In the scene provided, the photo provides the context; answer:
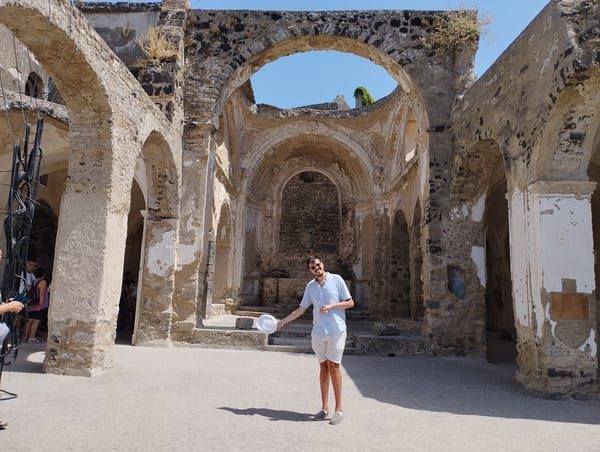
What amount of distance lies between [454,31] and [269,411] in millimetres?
7788

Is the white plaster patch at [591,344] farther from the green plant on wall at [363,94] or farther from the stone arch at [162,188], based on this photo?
the green plant on wall at [363,94]

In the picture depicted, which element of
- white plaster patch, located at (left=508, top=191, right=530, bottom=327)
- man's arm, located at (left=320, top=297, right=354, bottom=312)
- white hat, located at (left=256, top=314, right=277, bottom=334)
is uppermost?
white plaster patch, located at (left=508, top=191, right=530, bottom=327)

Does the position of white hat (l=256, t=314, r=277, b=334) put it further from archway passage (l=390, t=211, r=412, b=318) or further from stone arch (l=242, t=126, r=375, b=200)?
stone arch (l=242, t=126, r=375, b=200)

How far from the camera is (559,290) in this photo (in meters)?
5.30

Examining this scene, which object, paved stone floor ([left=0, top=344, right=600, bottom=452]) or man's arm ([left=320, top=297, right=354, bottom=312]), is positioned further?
man's arm ([left=320, top=297, right=354, bottom=312])

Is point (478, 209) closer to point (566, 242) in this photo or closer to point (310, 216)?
point (566, 242)

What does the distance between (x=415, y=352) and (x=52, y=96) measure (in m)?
9.34

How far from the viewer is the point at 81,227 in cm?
576

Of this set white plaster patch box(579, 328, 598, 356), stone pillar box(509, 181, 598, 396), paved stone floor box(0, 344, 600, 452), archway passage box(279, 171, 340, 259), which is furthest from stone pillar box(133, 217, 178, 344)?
archway passage box(279, 171, 340, 259)

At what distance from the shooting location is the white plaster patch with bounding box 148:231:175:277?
8.59m

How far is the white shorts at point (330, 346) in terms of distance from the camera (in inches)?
155

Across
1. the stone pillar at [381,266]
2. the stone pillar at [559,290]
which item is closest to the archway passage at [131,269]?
the stone pillar at [381,266]

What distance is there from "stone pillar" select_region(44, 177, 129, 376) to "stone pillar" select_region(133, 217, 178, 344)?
2461 millimetres

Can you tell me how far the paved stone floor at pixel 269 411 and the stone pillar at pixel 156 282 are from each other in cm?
169
